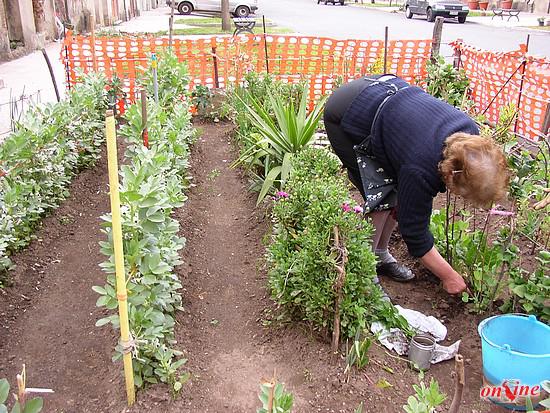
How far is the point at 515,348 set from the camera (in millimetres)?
2689

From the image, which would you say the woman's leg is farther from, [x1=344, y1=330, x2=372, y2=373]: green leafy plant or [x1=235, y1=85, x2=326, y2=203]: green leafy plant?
[x1=235, y1=85, x2=326, y2=203]: green leafy plant

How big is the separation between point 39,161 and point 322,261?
263cm

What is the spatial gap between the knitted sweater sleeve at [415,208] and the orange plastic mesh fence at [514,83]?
13.6ft

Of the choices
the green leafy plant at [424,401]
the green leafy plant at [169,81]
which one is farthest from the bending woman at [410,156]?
the green leafy plant at [169,81]

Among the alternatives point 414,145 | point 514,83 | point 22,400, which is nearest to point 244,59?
point 514,83

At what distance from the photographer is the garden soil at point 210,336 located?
2.50m

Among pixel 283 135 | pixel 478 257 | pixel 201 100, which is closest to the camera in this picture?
pixel 478 257

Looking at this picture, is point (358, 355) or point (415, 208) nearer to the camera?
point (358, 355)

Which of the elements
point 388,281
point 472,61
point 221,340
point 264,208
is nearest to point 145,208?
point 221,340

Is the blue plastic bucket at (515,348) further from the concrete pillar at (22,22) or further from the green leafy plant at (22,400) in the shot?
the concrete pillar at (22,22)

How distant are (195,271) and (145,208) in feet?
4.19

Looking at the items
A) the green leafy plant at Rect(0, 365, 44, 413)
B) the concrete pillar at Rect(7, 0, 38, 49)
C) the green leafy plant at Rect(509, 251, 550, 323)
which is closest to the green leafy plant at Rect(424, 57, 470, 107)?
the green leafy plant at Rect(509, 251, 550, 323)

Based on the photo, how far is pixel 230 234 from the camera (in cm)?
446

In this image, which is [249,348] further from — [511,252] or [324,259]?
[511,252]
